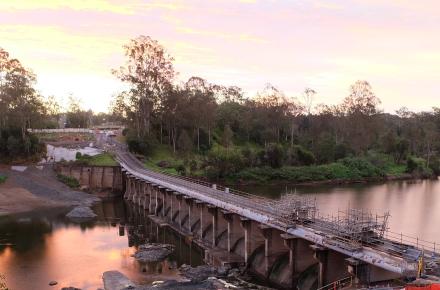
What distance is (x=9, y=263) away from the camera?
135ft

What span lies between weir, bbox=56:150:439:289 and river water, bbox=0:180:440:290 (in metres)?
2.98

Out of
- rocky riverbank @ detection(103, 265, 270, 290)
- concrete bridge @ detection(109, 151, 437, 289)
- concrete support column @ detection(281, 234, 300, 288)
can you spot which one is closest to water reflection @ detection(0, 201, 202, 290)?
rocky riverbank @ detection(103, 265, 270, 290)

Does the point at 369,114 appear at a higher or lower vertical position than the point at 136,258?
higher

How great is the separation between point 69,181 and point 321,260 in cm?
6070

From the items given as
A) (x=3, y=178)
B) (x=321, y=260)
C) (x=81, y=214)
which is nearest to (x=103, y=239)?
(x=81, y=214)

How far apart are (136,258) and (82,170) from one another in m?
43.2

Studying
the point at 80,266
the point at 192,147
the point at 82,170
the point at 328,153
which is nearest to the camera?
the point at 80,266

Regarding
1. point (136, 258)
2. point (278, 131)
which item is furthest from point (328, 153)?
point (136, 258)

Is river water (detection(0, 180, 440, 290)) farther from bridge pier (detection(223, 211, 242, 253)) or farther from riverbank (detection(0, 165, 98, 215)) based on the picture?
riverbank (detection(0, 165, 98, 215))

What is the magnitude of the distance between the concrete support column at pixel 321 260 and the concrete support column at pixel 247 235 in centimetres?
956

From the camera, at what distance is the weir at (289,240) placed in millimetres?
24672

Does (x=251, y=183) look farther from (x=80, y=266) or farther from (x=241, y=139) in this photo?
(x=80, y=266)

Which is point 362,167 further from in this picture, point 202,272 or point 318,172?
point 202,272

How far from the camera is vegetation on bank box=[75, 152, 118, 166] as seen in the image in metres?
83.1
